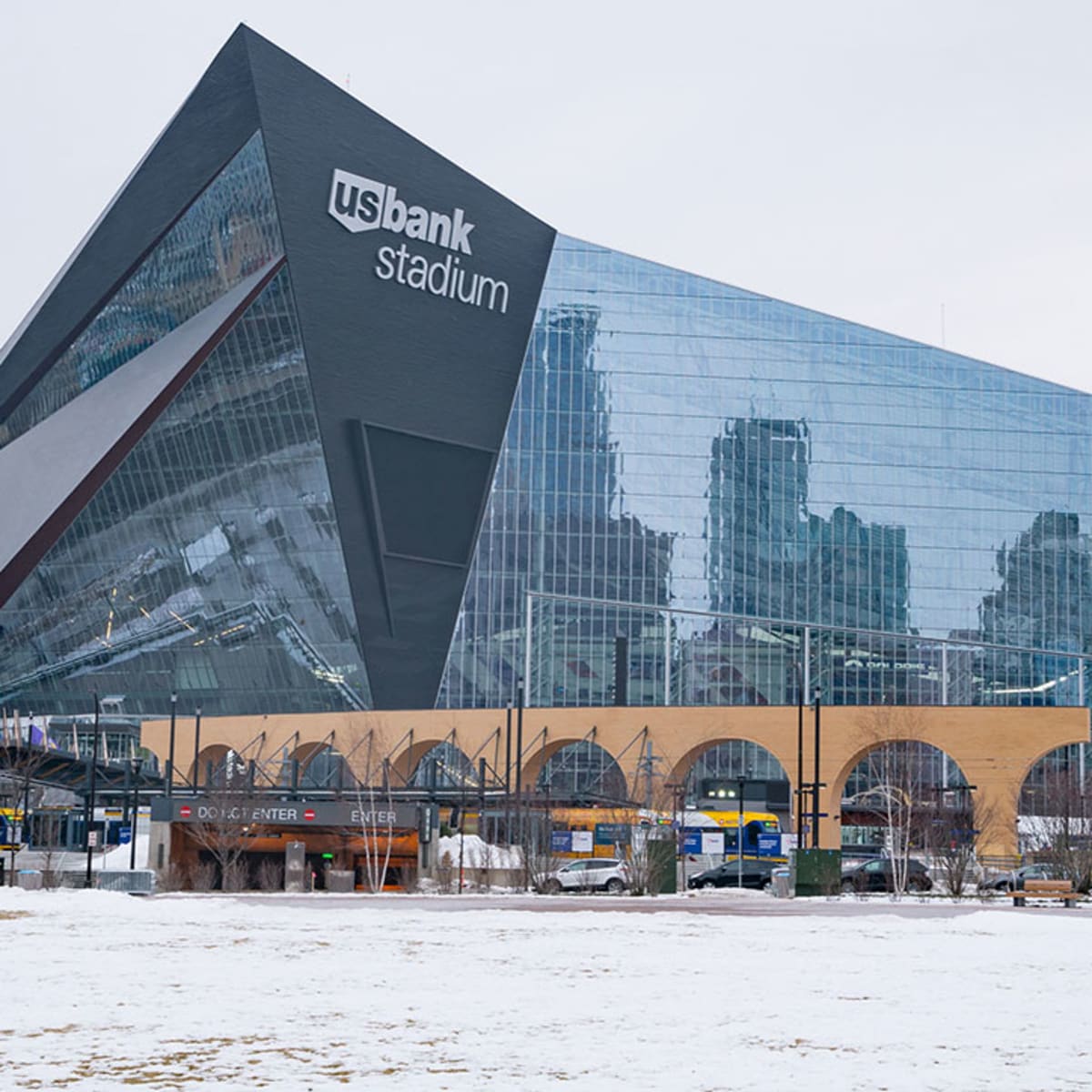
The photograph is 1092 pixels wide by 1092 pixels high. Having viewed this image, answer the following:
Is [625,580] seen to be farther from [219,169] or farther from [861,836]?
[219,169]

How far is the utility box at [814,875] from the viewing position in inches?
1914

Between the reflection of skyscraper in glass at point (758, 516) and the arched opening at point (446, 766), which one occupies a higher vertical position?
the reflection of skyscraper in glass at point (758, 516)

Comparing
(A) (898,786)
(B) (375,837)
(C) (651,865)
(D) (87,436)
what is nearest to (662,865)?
(C) (651,865)

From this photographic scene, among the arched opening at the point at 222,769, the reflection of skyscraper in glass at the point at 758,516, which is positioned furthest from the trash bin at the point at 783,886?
the reflection of skyscraper in glass at the point at 758,516

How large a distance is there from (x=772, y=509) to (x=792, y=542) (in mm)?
2403

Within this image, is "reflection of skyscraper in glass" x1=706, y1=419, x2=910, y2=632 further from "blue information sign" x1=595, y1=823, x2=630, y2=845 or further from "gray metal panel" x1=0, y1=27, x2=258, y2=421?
"blue information sign" x1=595, y1=823, x2=630, y2=845

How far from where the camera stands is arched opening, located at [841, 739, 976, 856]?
61.4 meters

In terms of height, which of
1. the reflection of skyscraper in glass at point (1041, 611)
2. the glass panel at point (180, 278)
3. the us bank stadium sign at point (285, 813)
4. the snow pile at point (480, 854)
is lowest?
the snow pile at point (480, 854)

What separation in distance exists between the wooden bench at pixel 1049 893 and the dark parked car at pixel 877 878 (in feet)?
29.3

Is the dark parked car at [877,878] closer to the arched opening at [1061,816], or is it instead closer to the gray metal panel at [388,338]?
the arched opening at [1061,816]

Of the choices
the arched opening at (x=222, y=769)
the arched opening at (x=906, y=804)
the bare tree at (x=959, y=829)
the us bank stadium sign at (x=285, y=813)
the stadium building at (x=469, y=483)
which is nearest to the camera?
the us bank stadium sign at (x=285, y=813)

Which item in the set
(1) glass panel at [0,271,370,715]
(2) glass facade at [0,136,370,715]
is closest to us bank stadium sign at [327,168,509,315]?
(2) glass facade at [0,136,370,715]

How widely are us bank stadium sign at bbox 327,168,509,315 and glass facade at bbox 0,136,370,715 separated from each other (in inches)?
170

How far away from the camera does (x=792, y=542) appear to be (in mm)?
103250
